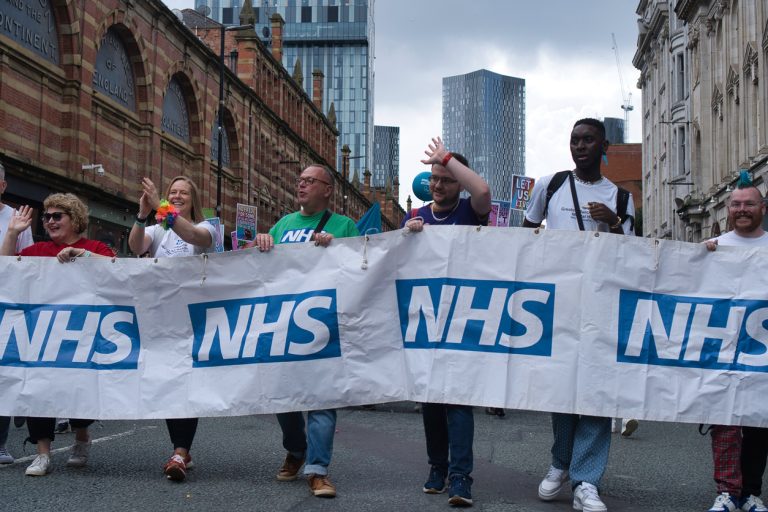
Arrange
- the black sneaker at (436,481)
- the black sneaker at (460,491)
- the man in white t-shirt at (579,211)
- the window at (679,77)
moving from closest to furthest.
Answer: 1. the black sneaker at (460,491)
2. the man in white t-shirt at (579,211)
3. the black sneaker at (436,481)
4. the window at (679,77)

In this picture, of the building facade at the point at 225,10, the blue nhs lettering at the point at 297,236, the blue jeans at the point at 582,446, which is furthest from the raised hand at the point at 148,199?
the building facade at the point at 225,10

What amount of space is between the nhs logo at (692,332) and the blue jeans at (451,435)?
103 centimetres

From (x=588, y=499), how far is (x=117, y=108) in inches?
1140

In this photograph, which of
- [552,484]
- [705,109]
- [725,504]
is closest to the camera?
[725,504]

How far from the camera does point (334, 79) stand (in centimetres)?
13588

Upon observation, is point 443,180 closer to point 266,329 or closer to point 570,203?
point 570,203

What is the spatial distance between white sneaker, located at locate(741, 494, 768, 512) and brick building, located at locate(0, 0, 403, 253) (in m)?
21.7

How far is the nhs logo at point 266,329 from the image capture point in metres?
5.84

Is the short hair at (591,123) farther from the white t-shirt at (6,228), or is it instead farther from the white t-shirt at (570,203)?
the white t-shirt at (6,228)

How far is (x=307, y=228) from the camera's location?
6086 millimetres

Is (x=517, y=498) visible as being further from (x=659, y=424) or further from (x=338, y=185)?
(x=338, y=185)

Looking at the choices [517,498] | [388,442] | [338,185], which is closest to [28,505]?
[517,498]

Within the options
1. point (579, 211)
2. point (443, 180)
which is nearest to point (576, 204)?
point (579, 211)

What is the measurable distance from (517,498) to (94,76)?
2744 centimetres
